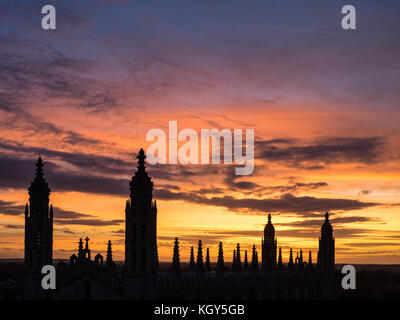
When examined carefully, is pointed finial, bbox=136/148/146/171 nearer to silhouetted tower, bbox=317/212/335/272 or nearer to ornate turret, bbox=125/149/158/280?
ornate turret, bbox=125/149/158/280

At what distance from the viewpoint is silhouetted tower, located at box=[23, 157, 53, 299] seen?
264ft

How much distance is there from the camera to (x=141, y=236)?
247 feet

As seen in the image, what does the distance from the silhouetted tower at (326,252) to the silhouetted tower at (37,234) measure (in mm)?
57356

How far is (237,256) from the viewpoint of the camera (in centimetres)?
9475

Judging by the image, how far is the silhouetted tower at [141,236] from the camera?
7488cm

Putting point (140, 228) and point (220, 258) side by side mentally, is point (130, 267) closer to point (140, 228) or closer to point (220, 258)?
point (140, 228)

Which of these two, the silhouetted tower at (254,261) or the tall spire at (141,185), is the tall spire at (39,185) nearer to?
the tall spire at (141,185)

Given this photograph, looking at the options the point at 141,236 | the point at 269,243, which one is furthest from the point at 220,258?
the point at 269,243

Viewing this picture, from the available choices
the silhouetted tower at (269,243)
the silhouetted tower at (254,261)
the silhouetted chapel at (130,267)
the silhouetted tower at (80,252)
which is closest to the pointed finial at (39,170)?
the silhouetted chapel at (130,267)

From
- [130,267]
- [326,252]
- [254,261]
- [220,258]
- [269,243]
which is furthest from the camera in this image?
[269,243]

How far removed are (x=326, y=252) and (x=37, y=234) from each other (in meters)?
61.3
